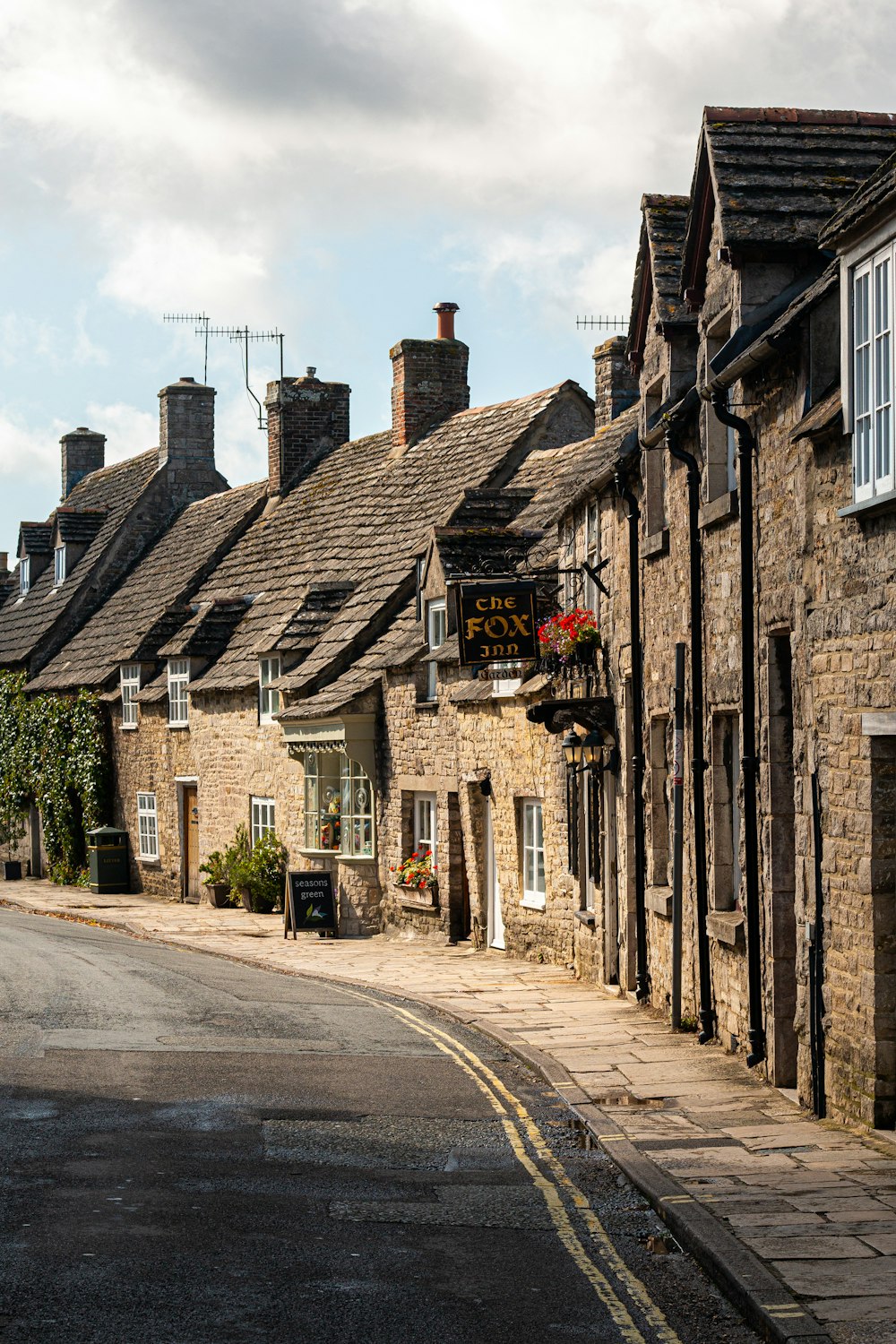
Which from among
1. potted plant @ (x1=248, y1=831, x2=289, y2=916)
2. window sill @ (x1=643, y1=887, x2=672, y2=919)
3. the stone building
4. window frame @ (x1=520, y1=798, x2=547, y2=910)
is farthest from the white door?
potted plant @ (x1=248, y1=831, x2=289, y2=916)

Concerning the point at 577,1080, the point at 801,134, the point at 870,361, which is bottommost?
the point at 577,1080

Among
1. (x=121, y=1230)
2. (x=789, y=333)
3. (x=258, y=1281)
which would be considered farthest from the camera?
(x=789, y=333)

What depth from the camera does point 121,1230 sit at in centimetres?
836

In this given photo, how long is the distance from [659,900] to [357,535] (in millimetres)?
15948

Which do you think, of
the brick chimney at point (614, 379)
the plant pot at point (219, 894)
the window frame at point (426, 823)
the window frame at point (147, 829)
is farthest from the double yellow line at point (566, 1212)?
the window frame at point (147, 829)

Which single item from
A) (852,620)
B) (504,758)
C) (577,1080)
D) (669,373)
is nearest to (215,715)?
(504,758)

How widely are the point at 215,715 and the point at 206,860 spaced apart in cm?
288

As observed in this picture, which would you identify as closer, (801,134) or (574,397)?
(801,134)

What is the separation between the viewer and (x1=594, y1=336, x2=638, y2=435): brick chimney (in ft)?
90.8

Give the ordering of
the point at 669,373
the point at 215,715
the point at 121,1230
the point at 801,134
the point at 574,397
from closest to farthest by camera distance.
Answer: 1. the point at 121,1230
2. the point at 801,134
3. the point at 669,373
4. the point at 574,397
5. the point at 215,715

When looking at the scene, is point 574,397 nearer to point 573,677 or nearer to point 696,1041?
point 573,677

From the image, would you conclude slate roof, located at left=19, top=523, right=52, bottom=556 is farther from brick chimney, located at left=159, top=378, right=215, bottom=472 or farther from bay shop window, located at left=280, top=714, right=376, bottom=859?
bay shop window, located at left=280, top=714, right=376, bottom=859

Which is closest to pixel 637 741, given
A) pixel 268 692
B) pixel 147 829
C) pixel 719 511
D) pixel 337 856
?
pixel 719 511

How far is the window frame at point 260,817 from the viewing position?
29.1 meters
